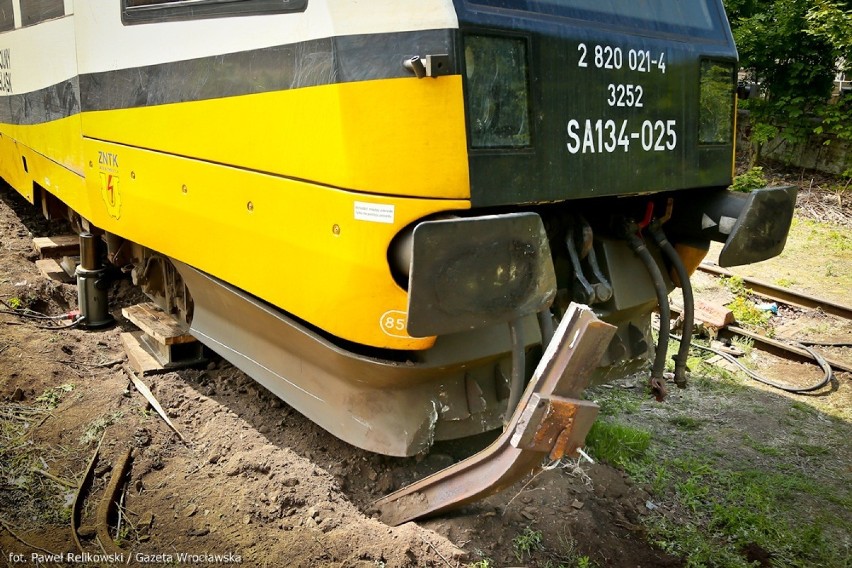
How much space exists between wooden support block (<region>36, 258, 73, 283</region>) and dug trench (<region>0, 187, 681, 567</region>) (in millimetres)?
1784

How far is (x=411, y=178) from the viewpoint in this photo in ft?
8.91

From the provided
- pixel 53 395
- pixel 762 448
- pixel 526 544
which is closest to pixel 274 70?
pixel 526 544

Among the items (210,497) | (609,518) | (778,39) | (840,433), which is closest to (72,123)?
(210,497)

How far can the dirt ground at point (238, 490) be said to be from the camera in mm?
3180

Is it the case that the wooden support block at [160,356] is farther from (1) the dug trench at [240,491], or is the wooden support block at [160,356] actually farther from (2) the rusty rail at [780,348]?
(2) the rusty rail at [780,348]

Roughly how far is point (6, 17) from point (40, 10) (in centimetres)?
135

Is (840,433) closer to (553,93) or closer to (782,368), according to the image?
(782,368)

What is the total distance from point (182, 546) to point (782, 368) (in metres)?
4.95

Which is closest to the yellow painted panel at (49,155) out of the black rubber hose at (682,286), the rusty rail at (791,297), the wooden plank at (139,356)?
the wooden plank at (139,356)

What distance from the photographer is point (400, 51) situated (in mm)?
2660

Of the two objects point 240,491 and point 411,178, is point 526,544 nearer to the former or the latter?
point 240,491

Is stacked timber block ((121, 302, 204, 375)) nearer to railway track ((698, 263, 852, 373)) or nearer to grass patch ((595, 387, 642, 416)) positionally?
grass patch ((595, 387, 642, 416))

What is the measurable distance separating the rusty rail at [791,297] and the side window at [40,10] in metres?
6.25

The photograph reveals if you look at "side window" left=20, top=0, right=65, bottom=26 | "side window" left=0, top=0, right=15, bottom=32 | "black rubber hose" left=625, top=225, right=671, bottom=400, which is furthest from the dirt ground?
"side window" left=0, top=0, right=15, bottom=32
